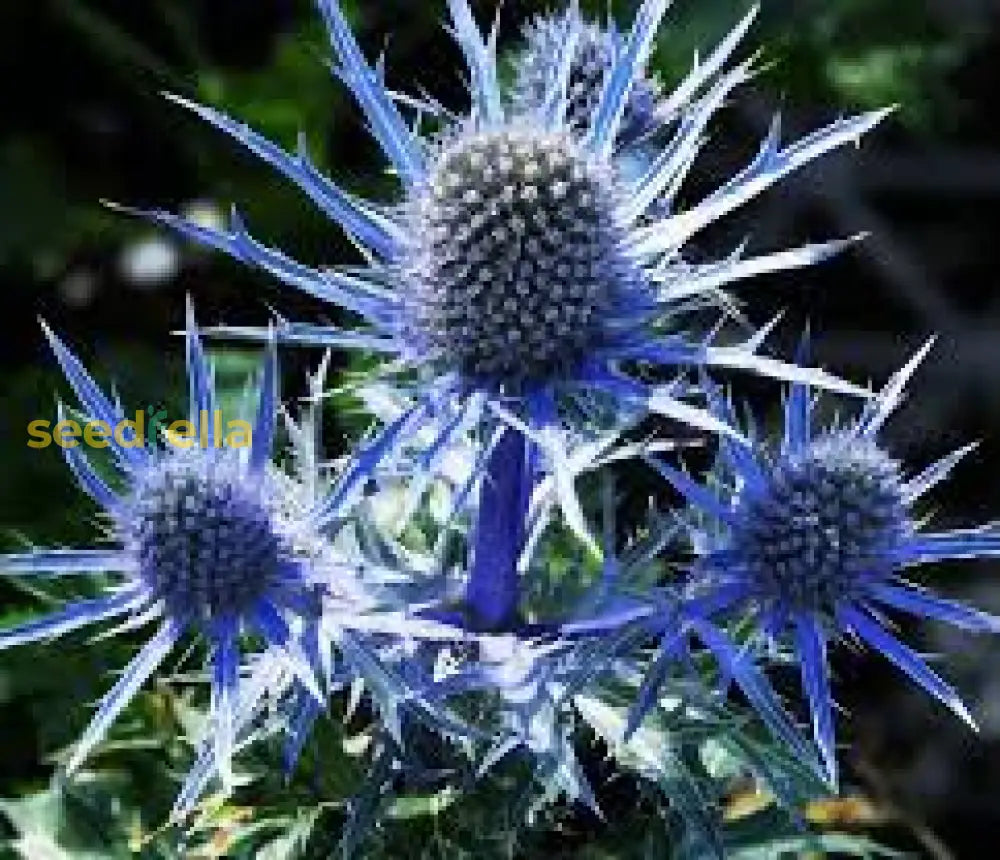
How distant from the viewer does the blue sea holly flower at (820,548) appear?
1.34m

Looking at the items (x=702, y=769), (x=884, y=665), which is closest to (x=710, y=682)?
(x=702, y=769)

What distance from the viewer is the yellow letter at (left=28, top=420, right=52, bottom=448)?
7.07 feet

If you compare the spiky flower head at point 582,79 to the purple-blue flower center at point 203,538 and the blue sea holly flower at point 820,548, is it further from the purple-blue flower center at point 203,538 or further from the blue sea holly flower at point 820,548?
the purple-blue flower center at point 203,538

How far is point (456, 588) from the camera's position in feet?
5.08

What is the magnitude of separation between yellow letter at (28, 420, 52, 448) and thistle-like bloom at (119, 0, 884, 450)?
886 mm

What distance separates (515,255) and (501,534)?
251 millimetres

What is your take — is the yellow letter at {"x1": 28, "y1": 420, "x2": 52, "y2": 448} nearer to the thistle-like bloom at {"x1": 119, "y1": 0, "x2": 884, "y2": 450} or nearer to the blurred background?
the blurred background

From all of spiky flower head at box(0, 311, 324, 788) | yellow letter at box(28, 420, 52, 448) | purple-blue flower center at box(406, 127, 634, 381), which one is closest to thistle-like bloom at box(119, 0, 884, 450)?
purple-blue flower center at box(406, 127, 634, 381)

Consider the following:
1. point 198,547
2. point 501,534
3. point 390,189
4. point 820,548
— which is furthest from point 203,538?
point 390,189

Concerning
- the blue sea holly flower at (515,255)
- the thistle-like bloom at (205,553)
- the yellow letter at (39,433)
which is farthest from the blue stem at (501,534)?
the yellow letter at (39,433)

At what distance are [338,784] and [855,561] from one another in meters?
0.49

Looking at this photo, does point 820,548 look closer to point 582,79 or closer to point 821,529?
point 821,529

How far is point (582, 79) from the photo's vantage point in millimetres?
1524

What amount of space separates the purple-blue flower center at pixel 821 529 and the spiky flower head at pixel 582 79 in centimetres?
31
